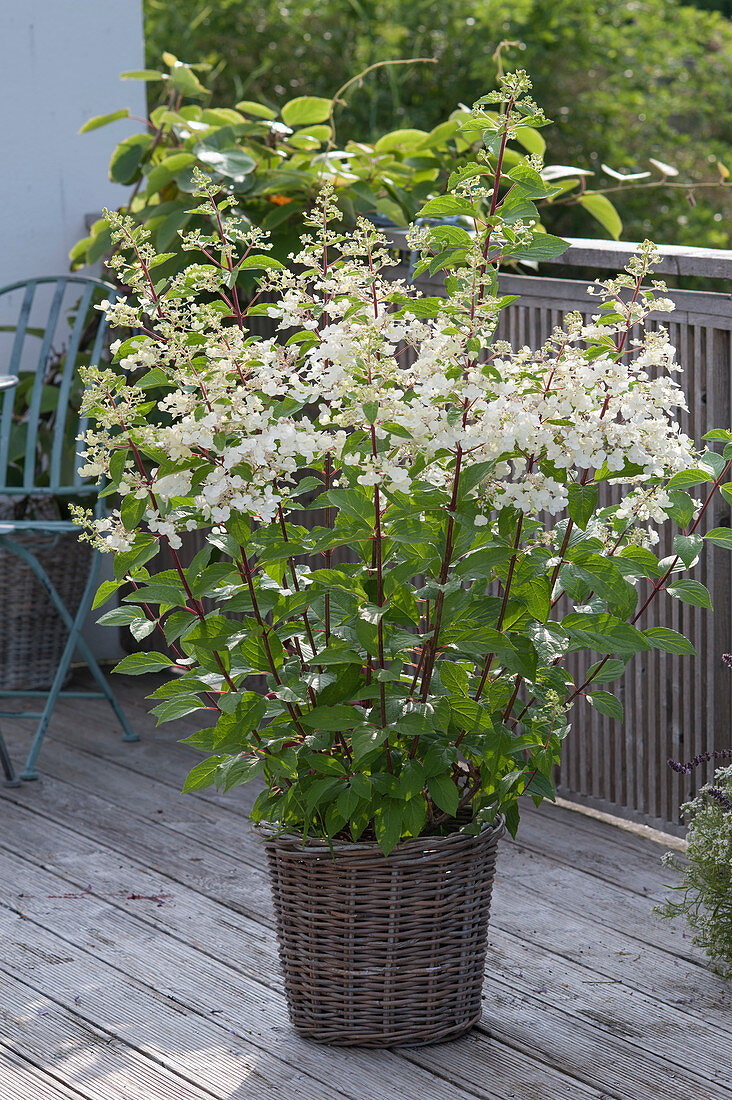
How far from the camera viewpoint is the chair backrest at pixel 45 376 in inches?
Result: 129

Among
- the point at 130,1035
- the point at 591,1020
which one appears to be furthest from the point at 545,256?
the point at 130,1035

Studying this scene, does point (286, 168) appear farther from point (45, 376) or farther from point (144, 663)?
point (144, 663)

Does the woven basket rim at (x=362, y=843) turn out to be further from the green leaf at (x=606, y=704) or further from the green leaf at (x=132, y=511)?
A: the green leaf at (x=132, y=511)

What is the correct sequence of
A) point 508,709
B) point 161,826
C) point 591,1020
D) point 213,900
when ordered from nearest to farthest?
point 508,709, point 591,1020, point 213,900, point 161,826

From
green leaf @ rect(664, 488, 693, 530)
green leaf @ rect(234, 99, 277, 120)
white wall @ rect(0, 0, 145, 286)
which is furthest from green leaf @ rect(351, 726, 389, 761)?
white wall @ rect(0, 0, 145, 286)

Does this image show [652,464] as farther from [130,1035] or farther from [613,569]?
[130,1035]

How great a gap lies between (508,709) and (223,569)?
0.45 m

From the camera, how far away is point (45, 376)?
12.0ft

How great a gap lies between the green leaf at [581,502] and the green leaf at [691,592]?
0.65 feet

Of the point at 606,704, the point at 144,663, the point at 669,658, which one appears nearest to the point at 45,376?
the point at 669,658

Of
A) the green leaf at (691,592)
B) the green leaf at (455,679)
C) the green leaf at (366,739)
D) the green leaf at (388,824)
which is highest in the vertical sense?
the green leaf at (691,592)

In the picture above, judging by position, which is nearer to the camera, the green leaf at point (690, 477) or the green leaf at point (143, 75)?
the green leaf at point (690, 477)

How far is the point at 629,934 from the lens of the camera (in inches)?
88.1

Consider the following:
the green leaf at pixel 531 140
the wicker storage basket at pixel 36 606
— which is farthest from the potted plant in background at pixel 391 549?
the wicker storage basket at pixel 36 606
